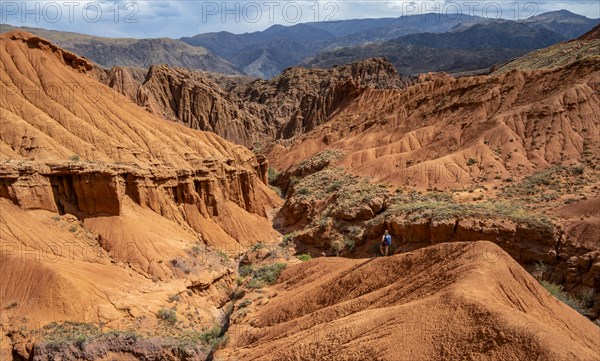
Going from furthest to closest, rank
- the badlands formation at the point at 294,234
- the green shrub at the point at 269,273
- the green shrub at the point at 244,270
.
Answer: the green shrub at the point at 244,270
the green shrub at the point at 269,273
the badlands formation at the point at 294,234

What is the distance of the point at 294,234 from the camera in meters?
30.9

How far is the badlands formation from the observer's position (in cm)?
1146

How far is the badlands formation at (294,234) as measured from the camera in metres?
11.5

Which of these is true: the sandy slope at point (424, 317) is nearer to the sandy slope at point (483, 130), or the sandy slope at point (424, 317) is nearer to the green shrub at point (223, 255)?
the green shrub at point (223, 255)

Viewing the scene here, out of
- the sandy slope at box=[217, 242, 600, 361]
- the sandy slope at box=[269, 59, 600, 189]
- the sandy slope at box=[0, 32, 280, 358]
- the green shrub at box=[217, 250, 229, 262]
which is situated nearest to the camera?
the sandy slope at box=[217, 242, 600, 361]

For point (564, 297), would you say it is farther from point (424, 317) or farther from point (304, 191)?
point (304, 191)

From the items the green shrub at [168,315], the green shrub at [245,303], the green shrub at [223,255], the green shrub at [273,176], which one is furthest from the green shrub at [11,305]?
the green shrub at [273,176]

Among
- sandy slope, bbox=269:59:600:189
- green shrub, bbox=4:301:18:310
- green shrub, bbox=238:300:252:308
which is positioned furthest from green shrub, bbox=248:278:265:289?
sandy slope, bbox=269:59:600:189

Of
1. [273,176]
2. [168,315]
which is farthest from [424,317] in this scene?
[273,176]

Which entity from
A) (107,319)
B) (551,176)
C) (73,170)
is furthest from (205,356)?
(551,176)

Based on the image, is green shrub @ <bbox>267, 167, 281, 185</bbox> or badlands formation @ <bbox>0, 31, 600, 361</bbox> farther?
green shrub @ <bbox>267, 167, 281, 185</bbox>

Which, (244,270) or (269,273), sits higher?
(269,273)

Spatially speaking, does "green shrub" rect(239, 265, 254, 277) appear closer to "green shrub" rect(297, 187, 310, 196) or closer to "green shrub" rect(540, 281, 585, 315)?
"green shrub" rect(540, 281, 585, 315)

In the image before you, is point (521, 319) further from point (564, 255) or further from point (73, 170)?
point (73, 170)
